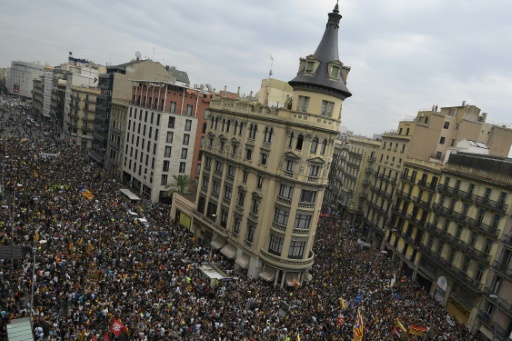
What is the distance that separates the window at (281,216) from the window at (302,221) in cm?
115

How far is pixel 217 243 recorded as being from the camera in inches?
1939

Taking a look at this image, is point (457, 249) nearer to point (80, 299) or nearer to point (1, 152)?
point (80, 299)

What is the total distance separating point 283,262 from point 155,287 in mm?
14859

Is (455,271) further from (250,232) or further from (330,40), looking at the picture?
(330,40)

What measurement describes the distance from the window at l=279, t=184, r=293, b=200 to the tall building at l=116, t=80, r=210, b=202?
1209 inches

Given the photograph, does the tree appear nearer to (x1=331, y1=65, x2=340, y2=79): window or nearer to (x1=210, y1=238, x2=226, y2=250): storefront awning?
(x1=210, y1=238, x2=226, y2=250): storefront awning

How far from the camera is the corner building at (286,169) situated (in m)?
40.3

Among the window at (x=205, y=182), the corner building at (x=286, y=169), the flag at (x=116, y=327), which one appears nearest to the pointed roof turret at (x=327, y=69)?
the corner building at (x=286, y=169)

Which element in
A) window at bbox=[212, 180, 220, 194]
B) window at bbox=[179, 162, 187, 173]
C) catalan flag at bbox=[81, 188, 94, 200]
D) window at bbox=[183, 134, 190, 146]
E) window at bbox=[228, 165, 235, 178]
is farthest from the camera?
window at bbox=[179, 162, 187, 173]

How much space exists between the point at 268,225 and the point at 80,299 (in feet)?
70.3

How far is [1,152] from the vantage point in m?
65.7

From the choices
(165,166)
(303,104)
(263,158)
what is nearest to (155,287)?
(263,158)

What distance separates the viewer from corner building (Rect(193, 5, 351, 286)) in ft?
132

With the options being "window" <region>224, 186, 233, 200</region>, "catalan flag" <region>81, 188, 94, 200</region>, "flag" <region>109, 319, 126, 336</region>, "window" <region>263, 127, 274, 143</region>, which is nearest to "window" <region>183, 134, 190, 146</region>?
"catalan flag" <region>81, 188, 94, 200</region>
